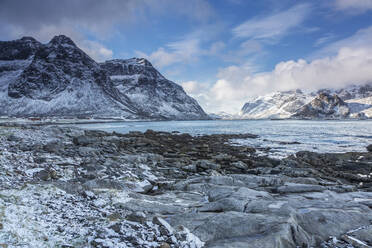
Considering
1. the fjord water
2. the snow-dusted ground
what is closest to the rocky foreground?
the snow-dusted ground

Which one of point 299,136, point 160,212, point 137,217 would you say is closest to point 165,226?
point 137,217

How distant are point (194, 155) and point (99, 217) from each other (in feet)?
68.8

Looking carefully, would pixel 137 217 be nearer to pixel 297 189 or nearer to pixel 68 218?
pixel 68 218

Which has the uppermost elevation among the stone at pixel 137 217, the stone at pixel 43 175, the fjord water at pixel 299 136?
the stone at pixel 43 175

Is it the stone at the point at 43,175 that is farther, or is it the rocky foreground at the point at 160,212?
the stone at the point at 43,175

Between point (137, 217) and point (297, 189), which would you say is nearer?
point (137, 217)

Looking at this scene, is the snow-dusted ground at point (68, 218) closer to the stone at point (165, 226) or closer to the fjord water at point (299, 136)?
the stone at point (165, 226)

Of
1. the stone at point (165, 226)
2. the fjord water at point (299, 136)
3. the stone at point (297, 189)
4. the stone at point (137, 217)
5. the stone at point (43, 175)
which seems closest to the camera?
the stone at point (165, 226)

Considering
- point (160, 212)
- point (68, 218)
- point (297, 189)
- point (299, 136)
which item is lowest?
point (299, 136)

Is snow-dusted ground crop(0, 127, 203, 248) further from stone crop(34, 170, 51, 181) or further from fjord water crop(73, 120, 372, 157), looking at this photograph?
fjord water crop(73, 120, 372, 157)

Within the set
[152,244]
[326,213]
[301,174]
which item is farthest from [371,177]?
[152,244]

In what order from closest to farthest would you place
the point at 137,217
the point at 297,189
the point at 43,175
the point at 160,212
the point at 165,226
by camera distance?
the point at 165,226 < the point at 137,217 < the point at 160,212 < the point at 43,175 < the point at 297,189

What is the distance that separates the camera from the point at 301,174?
19.1m

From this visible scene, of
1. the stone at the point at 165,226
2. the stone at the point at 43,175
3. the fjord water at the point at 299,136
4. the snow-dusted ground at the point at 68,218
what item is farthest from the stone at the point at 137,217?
the fjord water at the point at 299,136
